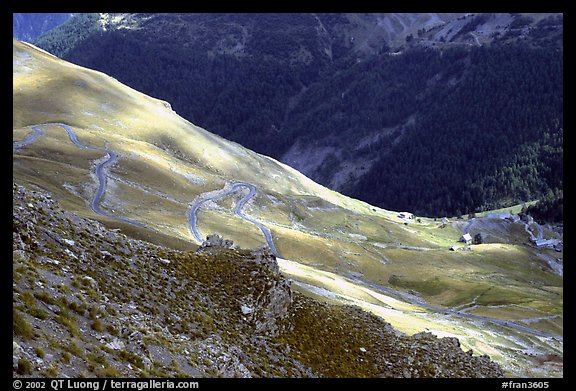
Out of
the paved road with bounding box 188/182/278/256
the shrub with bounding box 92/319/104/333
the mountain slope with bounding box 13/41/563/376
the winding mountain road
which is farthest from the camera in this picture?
the paved road with bounding box 188/182/278/256

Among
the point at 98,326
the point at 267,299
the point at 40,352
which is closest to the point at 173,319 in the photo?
the point at 98,326

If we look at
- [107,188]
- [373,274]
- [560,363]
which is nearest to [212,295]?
[560,363]

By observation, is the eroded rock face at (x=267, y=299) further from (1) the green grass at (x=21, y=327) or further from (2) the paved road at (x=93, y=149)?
(2) the paved road at (x=93, y=149)

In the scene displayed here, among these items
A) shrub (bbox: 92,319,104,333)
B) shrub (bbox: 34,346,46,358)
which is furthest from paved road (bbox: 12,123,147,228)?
shrub (bbox: 34,346,46,358)

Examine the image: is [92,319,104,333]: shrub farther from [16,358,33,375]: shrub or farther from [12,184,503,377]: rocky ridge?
[16,358,33,375]: shrub

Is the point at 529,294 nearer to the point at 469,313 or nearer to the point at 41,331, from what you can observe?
the point at 469,313
